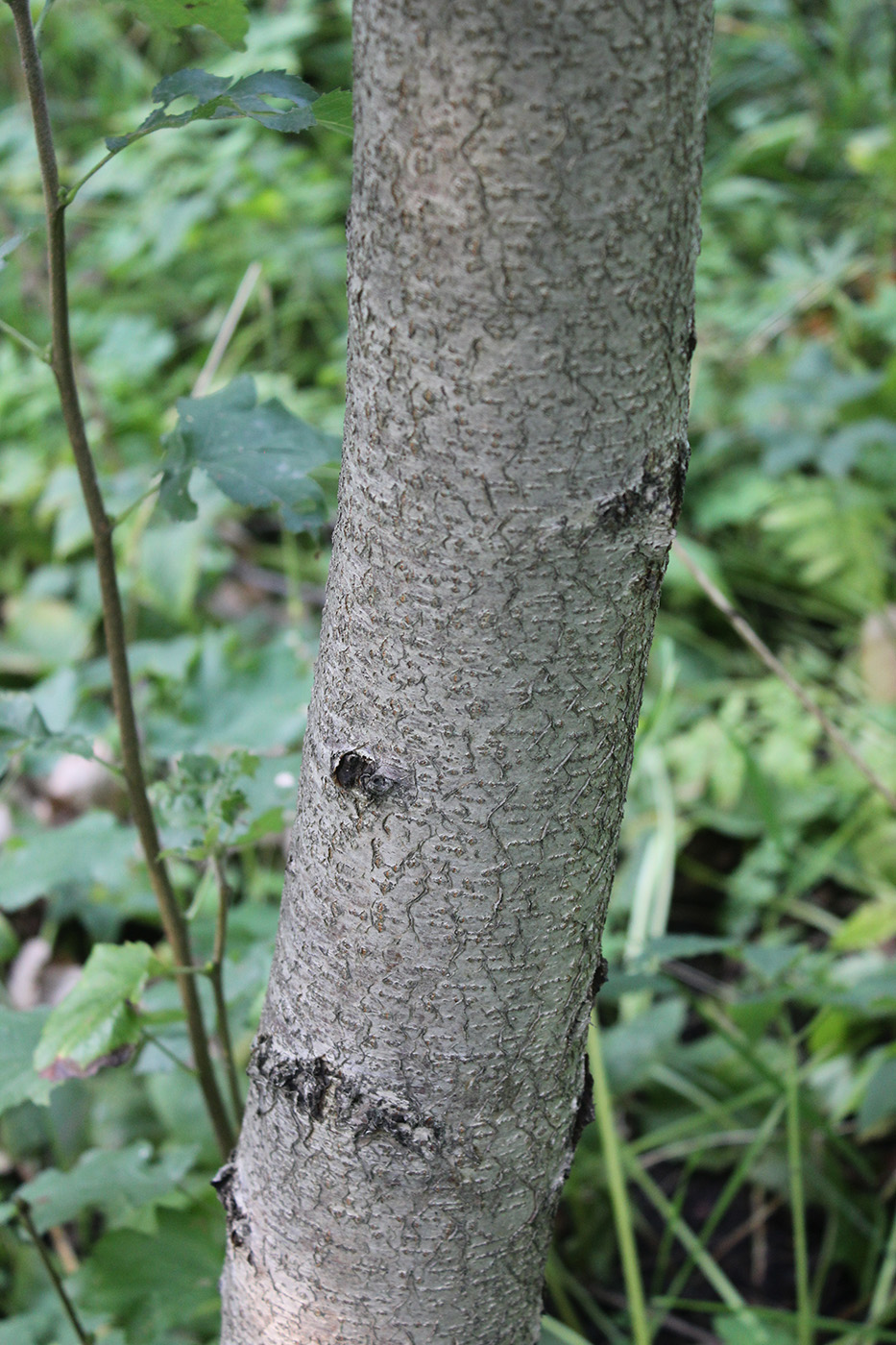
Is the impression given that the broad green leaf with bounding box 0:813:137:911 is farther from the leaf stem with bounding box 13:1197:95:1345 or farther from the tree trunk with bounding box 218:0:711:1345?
the tree trunk with bounding box 218:0:711:1345

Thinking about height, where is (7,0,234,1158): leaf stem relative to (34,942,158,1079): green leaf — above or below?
above

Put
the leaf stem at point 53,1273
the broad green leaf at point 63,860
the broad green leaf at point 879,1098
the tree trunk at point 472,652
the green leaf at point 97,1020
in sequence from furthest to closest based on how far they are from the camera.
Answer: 1. the broad green leaf at point 879,1098
2. the broad green leaf at point 63,860
3. the leaf stem at point 53,1273
4. the green leaf at point 97,1020
5. the tree trunk at point 472,652

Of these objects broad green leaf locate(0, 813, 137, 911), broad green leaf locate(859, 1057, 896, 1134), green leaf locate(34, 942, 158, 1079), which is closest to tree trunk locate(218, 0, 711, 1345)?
green leaf locate(34, 942, 158, 1079)

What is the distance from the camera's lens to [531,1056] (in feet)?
1.57

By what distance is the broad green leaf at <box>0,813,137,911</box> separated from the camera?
873mm

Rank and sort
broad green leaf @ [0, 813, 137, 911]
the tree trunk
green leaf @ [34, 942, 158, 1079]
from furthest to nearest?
broad green leaf @ [0, 813, 137, 911] < green leaf @ [34, 942, 158, 1079] < the tree trunk

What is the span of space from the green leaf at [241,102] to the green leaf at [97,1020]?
0.46 m

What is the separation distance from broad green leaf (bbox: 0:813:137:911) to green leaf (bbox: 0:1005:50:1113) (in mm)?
132

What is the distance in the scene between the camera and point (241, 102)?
490 millimetres

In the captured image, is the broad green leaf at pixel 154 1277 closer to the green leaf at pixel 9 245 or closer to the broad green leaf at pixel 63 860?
the broad green leaf at pixel 63 860

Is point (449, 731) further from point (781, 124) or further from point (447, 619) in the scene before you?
point (781, 124)

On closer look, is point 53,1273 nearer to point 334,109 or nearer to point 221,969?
point 221,969

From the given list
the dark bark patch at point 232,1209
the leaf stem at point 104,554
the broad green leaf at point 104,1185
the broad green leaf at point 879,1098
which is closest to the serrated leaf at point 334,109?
the leaf stem at point 104,554

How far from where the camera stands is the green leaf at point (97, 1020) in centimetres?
61
